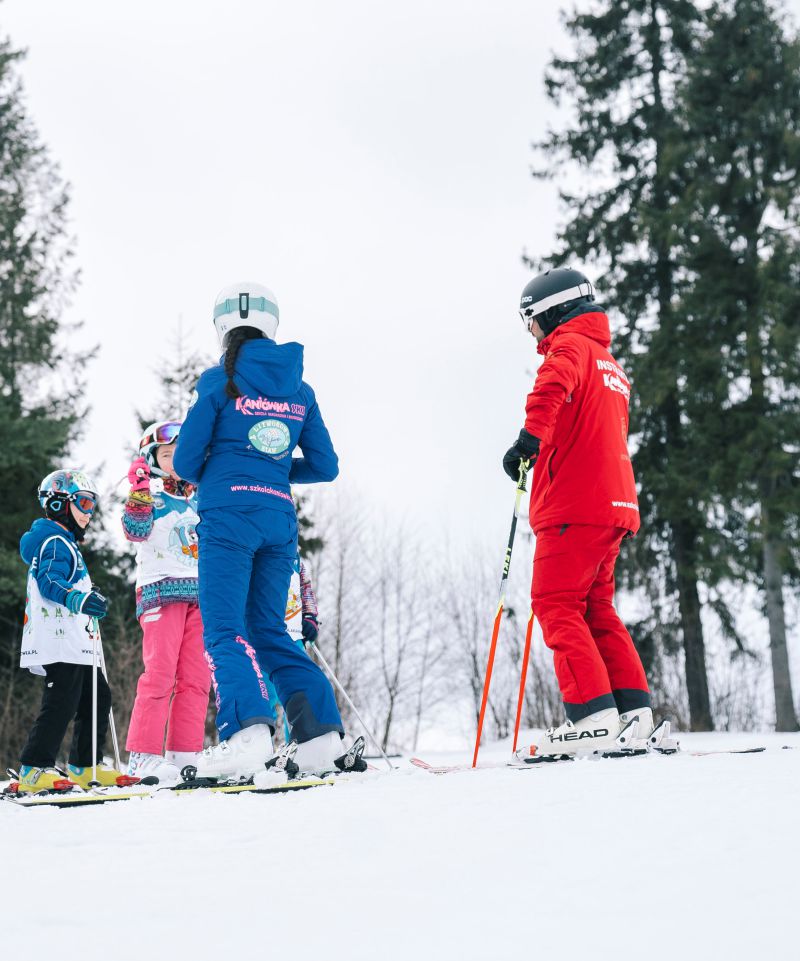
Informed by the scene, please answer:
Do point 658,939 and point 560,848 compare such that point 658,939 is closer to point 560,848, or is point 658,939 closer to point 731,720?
point 560,848

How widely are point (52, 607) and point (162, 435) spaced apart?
4.18ft

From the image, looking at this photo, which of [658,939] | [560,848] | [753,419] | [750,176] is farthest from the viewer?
[750,176]

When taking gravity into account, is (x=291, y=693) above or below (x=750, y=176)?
below

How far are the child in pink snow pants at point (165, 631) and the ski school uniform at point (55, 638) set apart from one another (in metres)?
0.33

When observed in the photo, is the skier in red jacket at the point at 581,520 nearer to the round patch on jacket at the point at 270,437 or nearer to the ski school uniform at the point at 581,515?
the ski school uniform at the point at 581,515

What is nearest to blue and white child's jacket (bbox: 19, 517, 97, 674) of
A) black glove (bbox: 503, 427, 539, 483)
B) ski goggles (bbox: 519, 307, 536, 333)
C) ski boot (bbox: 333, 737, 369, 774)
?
ski boot (bbox: 333, 737, 369, 774)

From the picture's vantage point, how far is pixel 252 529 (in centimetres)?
451

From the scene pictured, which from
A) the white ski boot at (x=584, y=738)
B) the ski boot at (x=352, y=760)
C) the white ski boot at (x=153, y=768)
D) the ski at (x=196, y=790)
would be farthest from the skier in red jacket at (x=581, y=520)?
the white ski boot at (x=153, y=768)

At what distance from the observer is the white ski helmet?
4824mm

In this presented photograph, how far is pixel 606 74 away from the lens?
20.1 metres

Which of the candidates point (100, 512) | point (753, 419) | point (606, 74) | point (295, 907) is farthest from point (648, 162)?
point (295, 907)

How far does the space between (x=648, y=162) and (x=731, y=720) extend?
12.3m

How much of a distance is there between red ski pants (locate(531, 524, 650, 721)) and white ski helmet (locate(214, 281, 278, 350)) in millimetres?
1653

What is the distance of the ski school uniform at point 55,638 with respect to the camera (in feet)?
18.8
